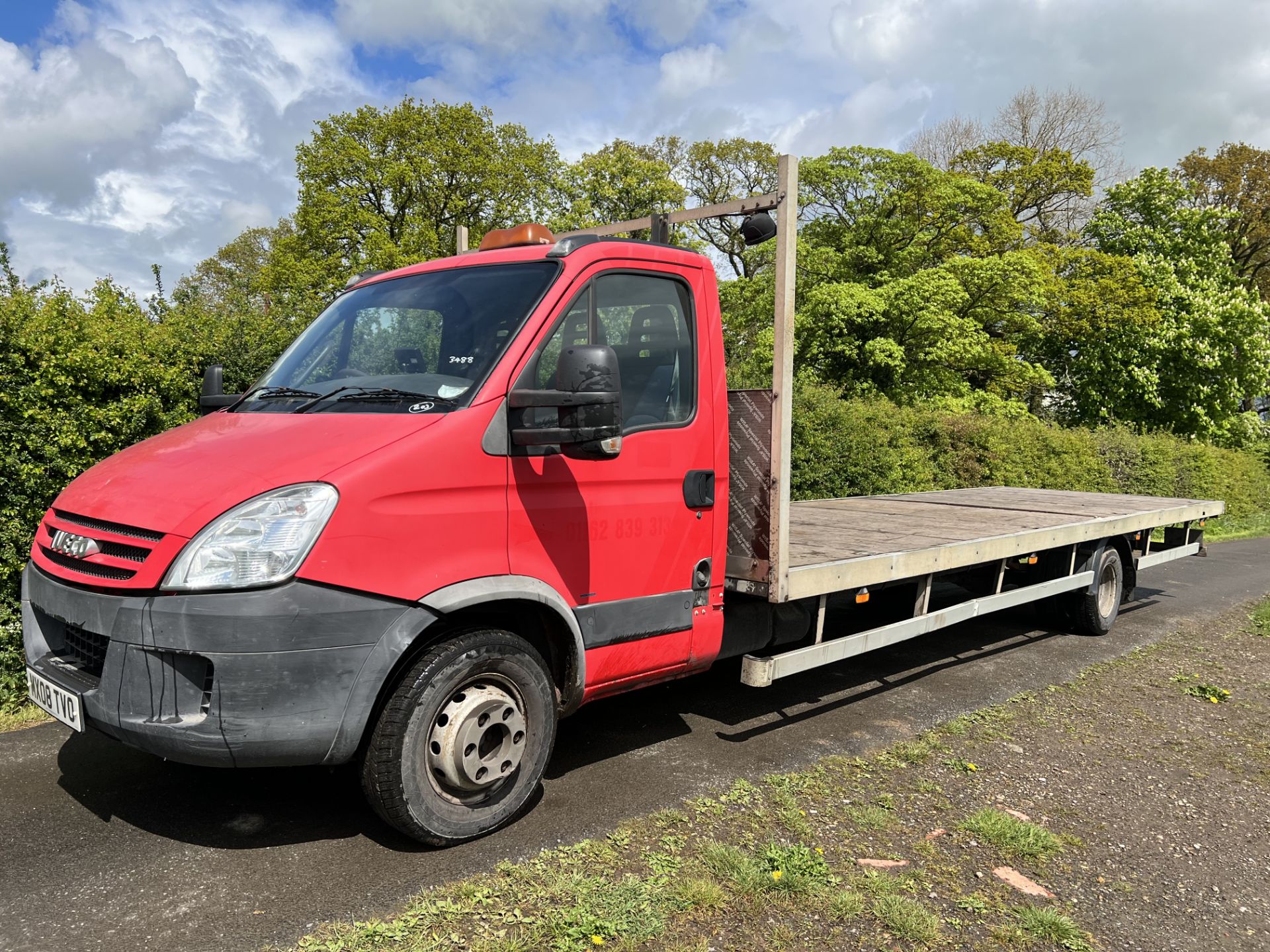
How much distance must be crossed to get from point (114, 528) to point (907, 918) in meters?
3.17

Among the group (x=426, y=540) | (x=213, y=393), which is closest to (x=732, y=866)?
(x=426, y=540)

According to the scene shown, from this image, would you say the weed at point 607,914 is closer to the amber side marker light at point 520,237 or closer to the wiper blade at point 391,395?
the wiper blade at point 391,395

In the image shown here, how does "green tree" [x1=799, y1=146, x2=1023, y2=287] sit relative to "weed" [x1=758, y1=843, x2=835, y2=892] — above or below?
above

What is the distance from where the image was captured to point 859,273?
2473cm

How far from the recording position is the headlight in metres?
2.95

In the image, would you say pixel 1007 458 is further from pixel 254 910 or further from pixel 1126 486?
pixel 254 910

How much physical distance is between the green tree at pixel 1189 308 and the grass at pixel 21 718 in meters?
29.7

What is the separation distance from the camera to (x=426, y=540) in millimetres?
3250

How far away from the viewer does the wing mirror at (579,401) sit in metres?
3.30

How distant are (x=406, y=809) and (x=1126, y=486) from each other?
1982cm

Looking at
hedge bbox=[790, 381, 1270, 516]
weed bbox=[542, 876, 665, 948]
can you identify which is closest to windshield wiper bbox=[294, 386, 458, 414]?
weed bbox=[542, 876, 665, 948]

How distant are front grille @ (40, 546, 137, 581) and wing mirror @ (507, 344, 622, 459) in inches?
57.0

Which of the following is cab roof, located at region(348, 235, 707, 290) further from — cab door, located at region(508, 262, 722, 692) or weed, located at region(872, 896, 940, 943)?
weed, located at region(872, 896, 940, 943)

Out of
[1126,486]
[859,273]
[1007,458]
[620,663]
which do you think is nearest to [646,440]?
[620,663]
